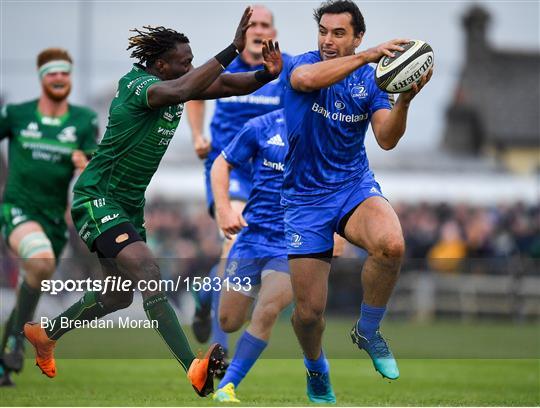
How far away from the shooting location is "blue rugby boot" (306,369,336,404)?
31.6ft

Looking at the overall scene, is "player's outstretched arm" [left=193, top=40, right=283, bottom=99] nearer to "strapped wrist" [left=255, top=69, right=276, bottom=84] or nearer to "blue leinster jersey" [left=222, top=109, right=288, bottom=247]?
"strapped wrist" [left=255, top=69, right=276, bottom=84]

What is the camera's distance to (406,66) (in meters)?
8.07

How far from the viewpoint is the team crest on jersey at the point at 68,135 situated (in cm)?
1183

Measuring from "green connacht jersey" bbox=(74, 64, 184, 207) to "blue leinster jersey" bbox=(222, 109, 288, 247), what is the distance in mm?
1709

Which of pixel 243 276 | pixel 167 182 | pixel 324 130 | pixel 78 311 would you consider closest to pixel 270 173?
pixel 243 276

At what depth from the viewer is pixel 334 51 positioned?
8.73 meters

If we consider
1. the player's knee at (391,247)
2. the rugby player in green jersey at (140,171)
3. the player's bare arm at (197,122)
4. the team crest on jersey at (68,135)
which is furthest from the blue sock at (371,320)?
the team crest on jersey at (68,135)

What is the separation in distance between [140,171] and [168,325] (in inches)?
45.4

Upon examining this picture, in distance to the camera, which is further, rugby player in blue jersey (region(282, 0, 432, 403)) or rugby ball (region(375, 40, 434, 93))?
rugby player in blue jersey (region(282, 0, 432, 403))

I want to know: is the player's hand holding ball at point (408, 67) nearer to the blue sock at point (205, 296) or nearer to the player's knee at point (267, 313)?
the player's knee at point (267, 313)

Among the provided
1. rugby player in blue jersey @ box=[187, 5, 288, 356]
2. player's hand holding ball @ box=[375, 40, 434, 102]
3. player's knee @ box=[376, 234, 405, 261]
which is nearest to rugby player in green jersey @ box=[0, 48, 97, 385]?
rugby player in blue jersey @ box=[187, 5, 288, 356]

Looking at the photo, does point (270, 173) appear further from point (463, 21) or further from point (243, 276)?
point (463, 21)

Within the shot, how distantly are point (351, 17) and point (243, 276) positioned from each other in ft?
8.83

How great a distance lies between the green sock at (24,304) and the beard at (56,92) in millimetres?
1868
